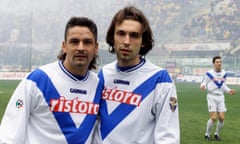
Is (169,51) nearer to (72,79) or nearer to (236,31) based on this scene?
(236,31)

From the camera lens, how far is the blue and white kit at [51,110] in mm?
2525

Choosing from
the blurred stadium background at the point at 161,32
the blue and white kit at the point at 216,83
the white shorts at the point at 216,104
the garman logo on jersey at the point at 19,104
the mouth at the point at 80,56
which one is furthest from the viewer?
the blurred stadium background at the point at 161,32

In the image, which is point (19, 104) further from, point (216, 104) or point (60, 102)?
point (216, 104)

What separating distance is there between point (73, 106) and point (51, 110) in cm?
14

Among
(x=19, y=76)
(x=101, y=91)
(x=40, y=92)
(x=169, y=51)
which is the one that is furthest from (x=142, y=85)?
(x=169, y=51)

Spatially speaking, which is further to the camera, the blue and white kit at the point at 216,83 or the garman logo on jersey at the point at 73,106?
the blue and white kit at the point at 216,83

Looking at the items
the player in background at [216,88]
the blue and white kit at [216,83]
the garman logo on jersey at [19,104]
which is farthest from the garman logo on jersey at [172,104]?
the blue and white kit at [216,83]

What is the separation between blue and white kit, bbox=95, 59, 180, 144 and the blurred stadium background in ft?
109

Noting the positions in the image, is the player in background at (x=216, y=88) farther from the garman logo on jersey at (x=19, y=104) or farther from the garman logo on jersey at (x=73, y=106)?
the garman logo on jersey at (x=19, y=104)

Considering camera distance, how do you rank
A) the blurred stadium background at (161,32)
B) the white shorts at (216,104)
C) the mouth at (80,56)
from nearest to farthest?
the mouth at (80,56), the white shorts at (216,104), the blurred stadium background at (161,32)

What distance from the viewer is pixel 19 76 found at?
34875 mm

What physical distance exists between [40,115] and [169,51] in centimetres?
4452

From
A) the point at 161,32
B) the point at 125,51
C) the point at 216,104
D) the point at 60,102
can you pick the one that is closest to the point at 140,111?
the point at 125,51

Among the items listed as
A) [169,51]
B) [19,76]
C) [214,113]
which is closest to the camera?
[214,113]
